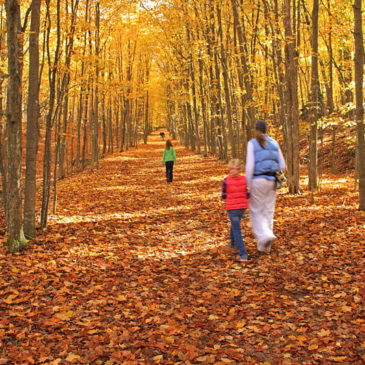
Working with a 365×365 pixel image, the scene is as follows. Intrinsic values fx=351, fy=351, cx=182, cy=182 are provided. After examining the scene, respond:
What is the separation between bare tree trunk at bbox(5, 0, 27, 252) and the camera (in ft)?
19.1

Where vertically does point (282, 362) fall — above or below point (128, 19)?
below

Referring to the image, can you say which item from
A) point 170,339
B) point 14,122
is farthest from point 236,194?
point 14,122

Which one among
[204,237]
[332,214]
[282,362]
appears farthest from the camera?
[332,214]

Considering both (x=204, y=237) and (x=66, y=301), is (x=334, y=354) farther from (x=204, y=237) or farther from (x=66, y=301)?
(x=204, y=237)

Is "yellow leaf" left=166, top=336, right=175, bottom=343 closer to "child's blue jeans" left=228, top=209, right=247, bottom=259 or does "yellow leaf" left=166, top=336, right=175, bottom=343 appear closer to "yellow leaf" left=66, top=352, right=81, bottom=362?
"yellow leaf" left=66, top=352, right=81, bottom=362

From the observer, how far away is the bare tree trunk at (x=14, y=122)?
230 inches

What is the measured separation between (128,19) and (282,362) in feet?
71.2

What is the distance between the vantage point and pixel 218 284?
5.30m

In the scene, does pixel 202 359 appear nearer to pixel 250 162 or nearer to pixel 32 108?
pixel 250 162

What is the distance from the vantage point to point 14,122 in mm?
6059

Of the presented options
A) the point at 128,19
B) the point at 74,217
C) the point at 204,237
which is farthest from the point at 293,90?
the point at 128,19

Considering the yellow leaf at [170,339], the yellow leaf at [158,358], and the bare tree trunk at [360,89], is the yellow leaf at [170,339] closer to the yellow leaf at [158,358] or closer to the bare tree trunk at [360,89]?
the yellow leaf at [158,358]

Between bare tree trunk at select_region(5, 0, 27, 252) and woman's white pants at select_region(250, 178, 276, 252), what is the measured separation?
4.15 meters

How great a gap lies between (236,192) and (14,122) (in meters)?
4.02
